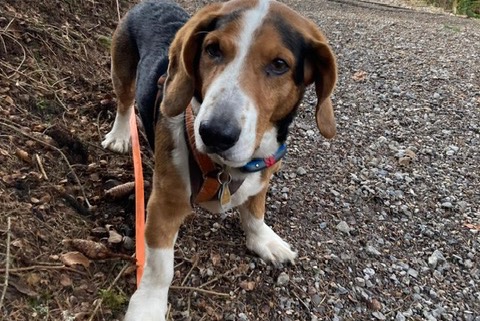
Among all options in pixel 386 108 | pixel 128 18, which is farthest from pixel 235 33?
pixel 386 108

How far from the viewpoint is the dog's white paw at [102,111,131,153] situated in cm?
446

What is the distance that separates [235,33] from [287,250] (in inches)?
66.5

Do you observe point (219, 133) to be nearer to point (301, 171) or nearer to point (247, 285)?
point (247, 285)

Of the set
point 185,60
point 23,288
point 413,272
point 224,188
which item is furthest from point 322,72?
point 23,288

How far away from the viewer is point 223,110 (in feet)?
7.68

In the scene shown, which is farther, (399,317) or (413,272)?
(413,272)

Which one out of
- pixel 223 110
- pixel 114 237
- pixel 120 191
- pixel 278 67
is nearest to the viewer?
pixel 223 110

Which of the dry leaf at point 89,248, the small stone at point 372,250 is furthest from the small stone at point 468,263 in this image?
the dry leaf at point 89,248

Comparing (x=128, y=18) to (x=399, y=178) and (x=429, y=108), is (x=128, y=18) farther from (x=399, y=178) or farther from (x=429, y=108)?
(x=429, y=108)

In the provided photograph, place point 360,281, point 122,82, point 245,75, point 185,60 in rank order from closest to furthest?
point 245,75
point 185,60
point 360,281
point 122,82

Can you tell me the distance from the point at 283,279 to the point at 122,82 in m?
1.95

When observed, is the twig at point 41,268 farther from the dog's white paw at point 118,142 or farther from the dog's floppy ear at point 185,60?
the dog's white paw at point 118,142

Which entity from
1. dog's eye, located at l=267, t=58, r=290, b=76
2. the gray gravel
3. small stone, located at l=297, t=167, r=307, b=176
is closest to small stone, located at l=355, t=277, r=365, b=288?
the gray gravel

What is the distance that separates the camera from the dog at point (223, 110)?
2.48 m
